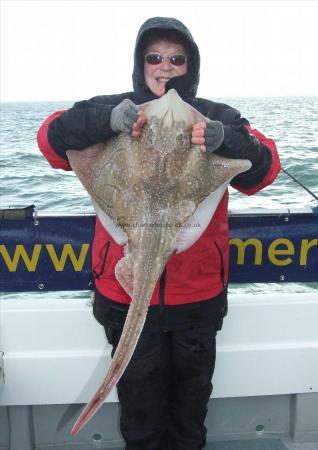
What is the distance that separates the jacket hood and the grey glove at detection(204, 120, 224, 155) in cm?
71

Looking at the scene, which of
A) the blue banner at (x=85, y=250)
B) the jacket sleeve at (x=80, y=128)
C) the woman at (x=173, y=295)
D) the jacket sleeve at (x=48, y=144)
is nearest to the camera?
the jacket sleeve at (x=80, y=128)

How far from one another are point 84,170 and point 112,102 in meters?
0.70

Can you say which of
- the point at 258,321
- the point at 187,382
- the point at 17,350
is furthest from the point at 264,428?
the point at 17,350

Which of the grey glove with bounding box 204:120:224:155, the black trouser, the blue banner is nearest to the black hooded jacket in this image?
the grey glove with bounding box 204:120:224:155

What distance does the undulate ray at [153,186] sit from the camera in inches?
85.4

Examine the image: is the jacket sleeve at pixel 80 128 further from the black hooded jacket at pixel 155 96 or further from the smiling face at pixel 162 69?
the smiling face at pixel 162 69

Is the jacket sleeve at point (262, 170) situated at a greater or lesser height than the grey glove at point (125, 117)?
lesser

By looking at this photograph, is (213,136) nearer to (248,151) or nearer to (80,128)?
(248,151)

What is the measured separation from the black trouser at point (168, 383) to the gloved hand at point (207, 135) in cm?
101

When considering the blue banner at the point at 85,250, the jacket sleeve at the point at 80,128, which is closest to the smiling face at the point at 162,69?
the jacket sleeve at the point at 80,128

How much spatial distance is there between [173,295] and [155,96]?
1169 mm

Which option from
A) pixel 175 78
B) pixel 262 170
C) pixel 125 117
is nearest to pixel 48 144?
pixel 125 117

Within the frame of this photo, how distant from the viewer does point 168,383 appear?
3.00m

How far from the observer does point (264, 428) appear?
3.78m
